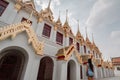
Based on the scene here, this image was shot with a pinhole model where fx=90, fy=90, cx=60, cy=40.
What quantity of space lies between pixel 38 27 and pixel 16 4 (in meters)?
3.41

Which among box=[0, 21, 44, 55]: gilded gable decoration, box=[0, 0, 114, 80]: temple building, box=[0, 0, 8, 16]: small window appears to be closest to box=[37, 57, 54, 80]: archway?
box=[0, 0, 114, 80]: temple building

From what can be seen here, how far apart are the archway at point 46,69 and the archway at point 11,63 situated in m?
2.97

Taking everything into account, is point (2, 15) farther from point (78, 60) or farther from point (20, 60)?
point (78, 60)

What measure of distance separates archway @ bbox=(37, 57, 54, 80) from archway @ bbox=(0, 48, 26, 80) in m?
2.97

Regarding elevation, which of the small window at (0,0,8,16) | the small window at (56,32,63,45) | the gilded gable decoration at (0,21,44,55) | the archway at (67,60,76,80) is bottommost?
the archway at (67,60,76,80)

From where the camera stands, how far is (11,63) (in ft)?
28.2

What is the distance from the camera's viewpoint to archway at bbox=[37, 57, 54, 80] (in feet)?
34.1

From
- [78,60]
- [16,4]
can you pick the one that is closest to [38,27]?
[16,4]

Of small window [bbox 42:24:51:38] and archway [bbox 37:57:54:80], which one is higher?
small window [bbox 42:24:51:38]

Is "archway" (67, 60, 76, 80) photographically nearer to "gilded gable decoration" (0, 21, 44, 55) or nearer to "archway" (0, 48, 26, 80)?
"gilded gable decoration" (0, 21, 44, 55)

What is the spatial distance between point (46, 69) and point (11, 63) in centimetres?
394

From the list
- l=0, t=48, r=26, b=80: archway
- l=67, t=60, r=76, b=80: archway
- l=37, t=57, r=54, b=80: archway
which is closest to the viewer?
l=0, t=48, r=26, b=80: archway

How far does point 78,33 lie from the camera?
21875mm

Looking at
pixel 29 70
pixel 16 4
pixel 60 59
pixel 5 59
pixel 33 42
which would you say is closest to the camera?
pixel 29 70
